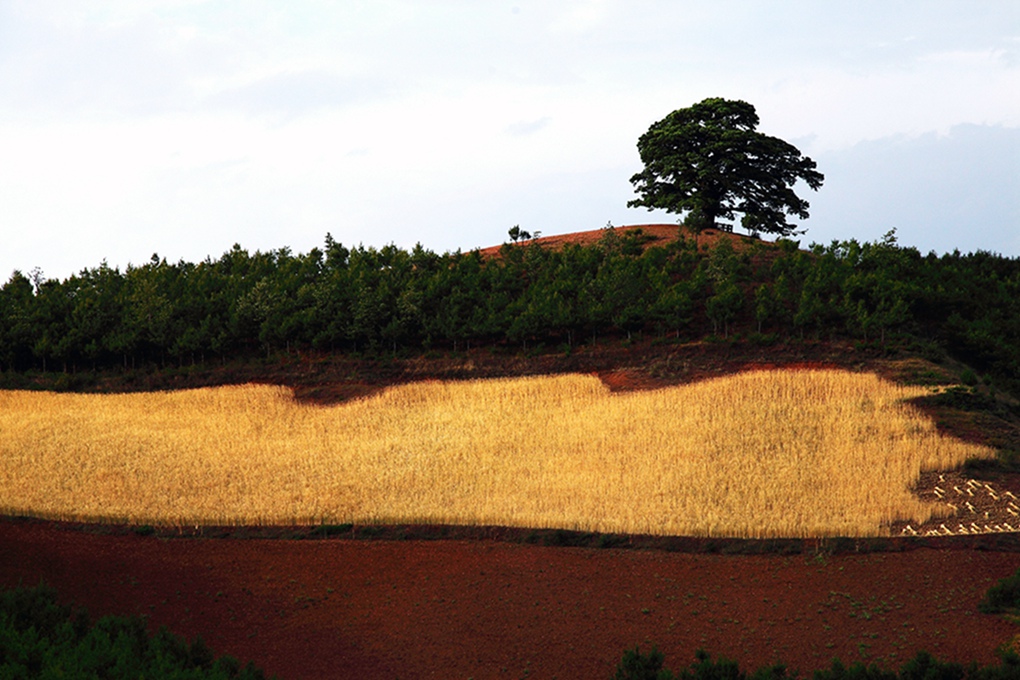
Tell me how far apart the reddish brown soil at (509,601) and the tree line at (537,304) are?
1559 centimetres

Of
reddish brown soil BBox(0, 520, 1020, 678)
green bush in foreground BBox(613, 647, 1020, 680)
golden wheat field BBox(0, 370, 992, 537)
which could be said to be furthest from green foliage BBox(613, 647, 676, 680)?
golden wheat field BBox(0, 370, 992, 537)

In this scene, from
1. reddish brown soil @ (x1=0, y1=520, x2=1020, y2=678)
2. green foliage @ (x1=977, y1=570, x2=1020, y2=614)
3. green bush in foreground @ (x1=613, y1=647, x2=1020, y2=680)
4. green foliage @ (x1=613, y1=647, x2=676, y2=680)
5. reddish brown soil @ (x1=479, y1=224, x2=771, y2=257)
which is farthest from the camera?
reddish brown soil @ (x1=479, y1=224, x2=771, y2=257)

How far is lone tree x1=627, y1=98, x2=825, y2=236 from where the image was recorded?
47062 mm

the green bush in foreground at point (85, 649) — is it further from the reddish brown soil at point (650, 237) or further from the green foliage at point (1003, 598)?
the reddish brown soil at point (650, 237)

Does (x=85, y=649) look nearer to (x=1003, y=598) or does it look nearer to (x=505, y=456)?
(x=1003, y=598)

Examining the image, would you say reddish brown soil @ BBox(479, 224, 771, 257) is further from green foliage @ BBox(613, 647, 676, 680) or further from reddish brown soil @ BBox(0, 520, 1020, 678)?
green foliage @ BBox(613, 647, 676, 680)

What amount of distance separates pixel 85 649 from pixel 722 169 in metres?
39.2

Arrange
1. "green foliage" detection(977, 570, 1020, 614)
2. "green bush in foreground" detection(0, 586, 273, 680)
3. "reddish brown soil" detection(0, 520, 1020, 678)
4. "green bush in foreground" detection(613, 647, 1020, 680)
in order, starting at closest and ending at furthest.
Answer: "green bush in foreground" detection(0, 586, 273, 680), "green bush in foreground" detection(613, 647, 1020, 680), "reddish brown soil" detection(0, 520, 1020, 678), "green foliage" detection(977, 570, 1020, 614)

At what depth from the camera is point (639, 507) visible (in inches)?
985

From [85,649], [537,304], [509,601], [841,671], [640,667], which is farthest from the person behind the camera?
[537,304]

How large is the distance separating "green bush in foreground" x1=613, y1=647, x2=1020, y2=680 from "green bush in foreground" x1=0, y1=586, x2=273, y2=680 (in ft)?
18.2

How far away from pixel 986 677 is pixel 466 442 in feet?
61.4

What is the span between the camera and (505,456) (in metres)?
29.5

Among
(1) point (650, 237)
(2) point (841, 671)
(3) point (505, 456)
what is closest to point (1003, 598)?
(2) point (841, 671)
